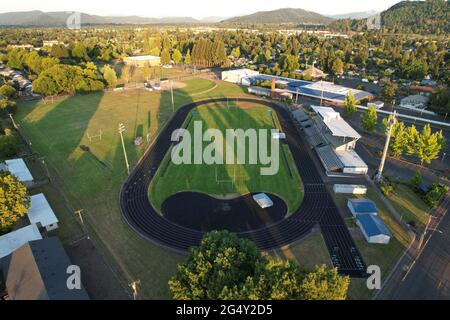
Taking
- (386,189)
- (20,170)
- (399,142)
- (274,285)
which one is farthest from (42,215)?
(399,142)

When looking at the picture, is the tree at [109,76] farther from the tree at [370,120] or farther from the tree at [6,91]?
the tree at [370,120]

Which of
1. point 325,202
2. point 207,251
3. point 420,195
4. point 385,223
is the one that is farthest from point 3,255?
point 420,195

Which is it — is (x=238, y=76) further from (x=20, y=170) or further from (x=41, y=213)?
(x=41, y=213)

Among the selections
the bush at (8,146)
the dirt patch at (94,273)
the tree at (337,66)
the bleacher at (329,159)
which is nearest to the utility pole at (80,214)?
the dirt patch at (94,273)

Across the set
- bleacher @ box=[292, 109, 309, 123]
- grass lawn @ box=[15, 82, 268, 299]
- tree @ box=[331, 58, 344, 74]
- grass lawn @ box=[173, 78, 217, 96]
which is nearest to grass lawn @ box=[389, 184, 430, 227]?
bleacher @ box=[292, 109, 309, 123]

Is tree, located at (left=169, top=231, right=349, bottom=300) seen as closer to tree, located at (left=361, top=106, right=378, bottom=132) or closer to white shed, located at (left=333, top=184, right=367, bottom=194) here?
white shed, located at (left=333, top=184, right=367, bottom=194)

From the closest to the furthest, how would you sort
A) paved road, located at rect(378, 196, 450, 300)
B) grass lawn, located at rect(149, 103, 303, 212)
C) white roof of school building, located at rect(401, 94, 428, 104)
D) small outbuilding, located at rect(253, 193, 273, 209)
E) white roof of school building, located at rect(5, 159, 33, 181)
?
paved road, located at rect(378, 196, 450, 300) < small outbuilding, located at rect(253, 193, 273, 209) < grass lawn, located at rect(149, 103, 303, 212) < white roof of school building, located at rect(5, 159, 33, 181) < white roof of school building, located at rect(401, 94, 428, 104)
